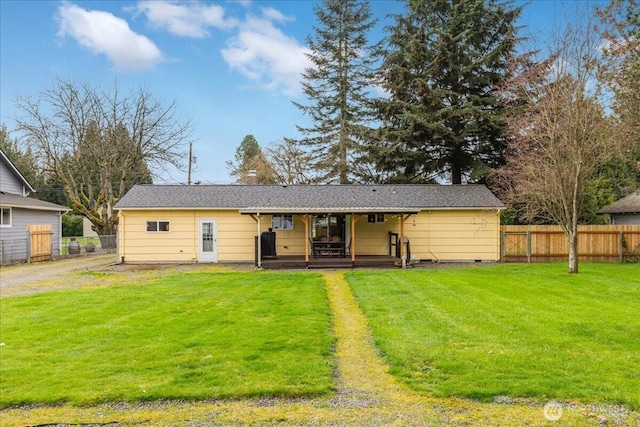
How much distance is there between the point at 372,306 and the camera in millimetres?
8445

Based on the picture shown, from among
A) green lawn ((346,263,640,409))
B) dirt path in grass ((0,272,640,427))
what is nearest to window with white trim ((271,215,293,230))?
green lawn ((346,263,640,409))

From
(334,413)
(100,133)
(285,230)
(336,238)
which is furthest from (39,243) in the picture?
(334,413)

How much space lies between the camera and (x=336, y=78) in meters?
29.7

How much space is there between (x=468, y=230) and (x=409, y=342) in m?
13.3

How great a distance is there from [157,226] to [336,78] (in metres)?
18.1

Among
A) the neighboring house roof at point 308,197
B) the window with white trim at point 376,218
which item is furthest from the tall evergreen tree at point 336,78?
the window with white trim at point 376,218

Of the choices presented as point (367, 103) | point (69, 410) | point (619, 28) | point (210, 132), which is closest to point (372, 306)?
point (69, 410)

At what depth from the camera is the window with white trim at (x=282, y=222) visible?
1814 cm

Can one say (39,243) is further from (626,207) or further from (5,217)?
(626,207)

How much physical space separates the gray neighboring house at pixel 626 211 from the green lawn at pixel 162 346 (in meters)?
19.1

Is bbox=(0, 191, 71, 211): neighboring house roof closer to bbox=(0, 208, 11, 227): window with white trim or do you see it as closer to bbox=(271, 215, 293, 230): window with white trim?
bbox=(0, 208, 11, 227): window with white trim

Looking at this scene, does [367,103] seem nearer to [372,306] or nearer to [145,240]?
[145,240]

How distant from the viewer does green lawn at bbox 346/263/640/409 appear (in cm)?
428

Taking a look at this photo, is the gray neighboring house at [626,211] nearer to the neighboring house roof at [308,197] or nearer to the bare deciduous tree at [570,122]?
the neighboring house roof at [308,197]
